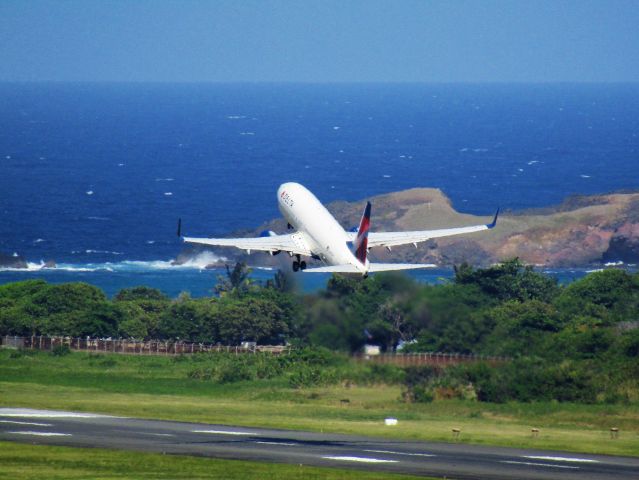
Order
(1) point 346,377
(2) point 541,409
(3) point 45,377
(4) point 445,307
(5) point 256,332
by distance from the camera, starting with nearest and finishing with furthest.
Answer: (4) point 445,307 < (2) point 541,409 < (1) point 346,377 < (3) point 45,377 < (5) point 256,332

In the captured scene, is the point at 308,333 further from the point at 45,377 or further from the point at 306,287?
the point at 45,377

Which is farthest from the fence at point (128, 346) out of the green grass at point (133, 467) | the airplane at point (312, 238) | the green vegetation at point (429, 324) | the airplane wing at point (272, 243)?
the green grass at point (133, 467)

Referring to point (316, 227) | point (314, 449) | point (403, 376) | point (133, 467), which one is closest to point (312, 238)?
point (316, 227)

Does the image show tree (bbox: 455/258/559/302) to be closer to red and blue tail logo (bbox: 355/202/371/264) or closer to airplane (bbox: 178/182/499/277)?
airplane (bbox: 178/182/499/277)

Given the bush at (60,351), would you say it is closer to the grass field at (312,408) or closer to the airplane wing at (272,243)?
the grass field at (312,408)

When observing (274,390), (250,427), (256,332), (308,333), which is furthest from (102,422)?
(256,332)

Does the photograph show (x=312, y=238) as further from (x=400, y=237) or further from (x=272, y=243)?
(x=400, y=237)

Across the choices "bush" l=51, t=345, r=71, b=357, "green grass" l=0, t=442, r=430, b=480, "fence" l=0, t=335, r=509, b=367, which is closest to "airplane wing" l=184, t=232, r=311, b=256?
"fence" l=0, t=335, r=509, b=367
